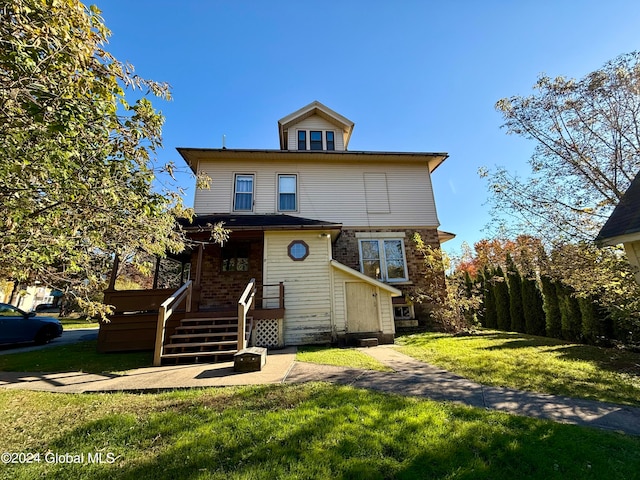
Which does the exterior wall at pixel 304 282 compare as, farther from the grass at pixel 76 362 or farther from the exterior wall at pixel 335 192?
the grass at pixel 76 362

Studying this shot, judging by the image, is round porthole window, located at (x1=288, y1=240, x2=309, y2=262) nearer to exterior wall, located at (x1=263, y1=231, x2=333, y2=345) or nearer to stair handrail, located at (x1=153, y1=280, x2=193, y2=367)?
exterior wall, located at (x1=263, y1=231, x2=333, y2=345)

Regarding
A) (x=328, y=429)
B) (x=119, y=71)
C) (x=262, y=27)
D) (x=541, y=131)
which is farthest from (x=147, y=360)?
(x=541, y=131)

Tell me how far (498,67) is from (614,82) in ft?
9.60

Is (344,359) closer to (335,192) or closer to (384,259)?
(384,259)

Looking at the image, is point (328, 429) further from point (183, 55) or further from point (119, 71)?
point (183, 55)

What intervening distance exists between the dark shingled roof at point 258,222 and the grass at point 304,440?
5961 millimetres

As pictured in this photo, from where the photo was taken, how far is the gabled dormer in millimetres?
13812

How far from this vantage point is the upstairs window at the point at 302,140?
45.1 ft

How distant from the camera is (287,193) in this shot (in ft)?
40.8

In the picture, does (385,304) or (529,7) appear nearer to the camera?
(529,7)

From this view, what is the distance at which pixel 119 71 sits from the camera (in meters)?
3.31

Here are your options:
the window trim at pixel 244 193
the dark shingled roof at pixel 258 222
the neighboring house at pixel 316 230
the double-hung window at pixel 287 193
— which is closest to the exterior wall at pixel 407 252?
the neighboring house at pixel 316 230

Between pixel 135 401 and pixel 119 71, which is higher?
pixel 119 71

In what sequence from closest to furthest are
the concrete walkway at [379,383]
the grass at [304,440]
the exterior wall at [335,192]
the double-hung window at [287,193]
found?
1. the grass at [304,440]
2. the concrete walkway at [379,383]
3. the exterior wall at [335,192]
4. the double-hung window at [287,193]
